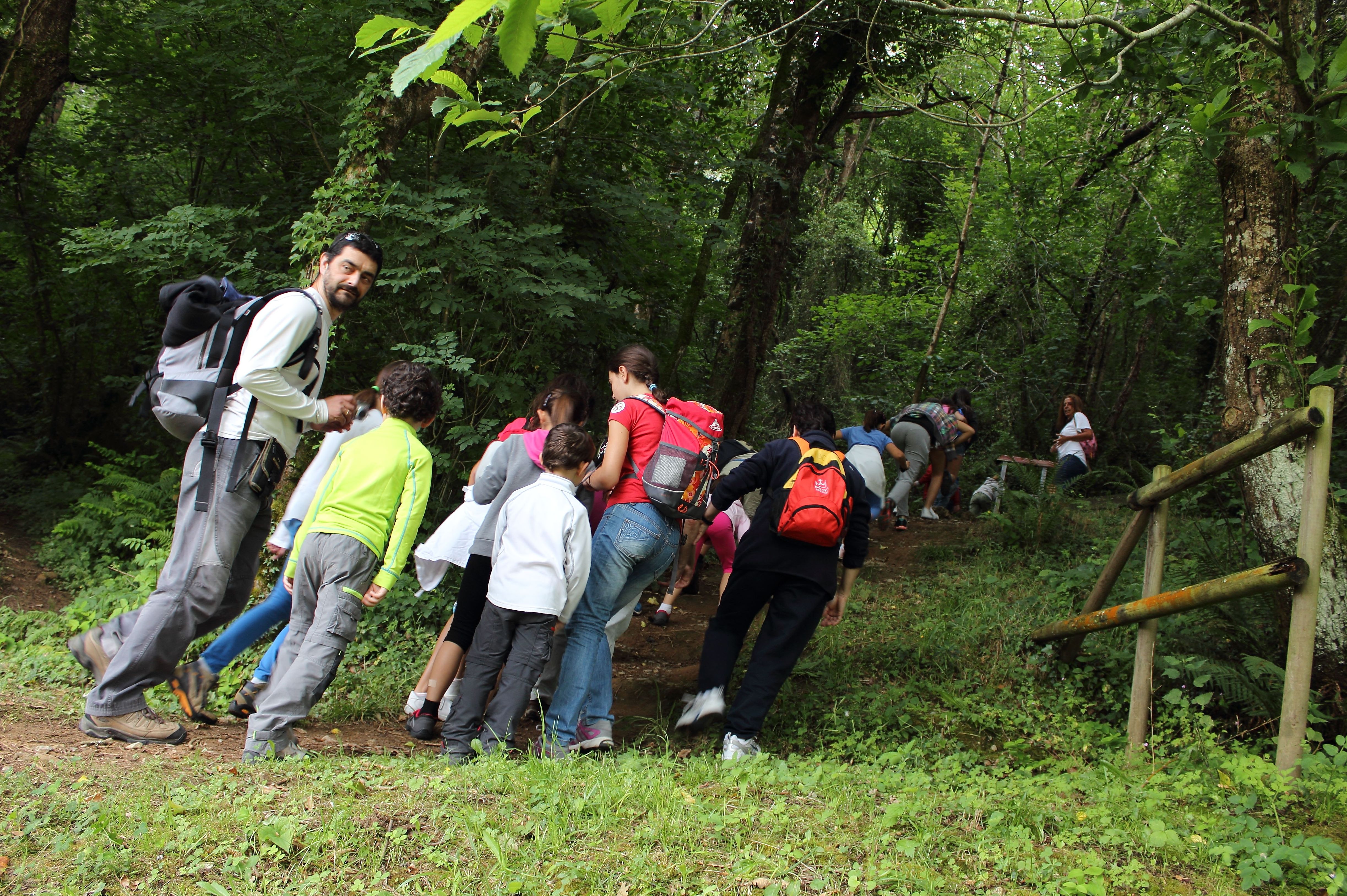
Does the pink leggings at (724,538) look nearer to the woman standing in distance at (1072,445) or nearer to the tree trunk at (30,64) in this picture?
the woman standing in distance at (1072,445)

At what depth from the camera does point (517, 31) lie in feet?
5.09

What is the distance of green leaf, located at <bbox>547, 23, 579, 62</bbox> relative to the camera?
7.53 feet

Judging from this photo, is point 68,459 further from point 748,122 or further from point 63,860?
point 748,122

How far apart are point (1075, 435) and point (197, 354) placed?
10.2 m

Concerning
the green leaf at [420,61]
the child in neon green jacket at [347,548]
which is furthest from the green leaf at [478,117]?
the child in neon green jacket at [347,548]

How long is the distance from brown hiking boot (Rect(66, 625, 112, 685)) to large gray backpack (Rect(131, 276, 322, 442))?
1067 millimetres

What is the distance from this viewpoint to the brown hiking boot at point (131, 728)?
3666mm

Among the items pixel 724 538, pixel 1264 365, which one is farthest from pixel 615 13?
pixel 724 538

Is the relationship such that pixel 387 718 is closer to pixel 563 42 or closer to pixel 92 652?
pixel 92 652

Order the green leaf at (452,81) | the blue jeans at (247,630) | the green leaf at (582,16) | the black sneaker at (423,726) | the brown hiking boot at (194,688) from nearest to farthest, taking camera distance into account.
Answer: the green leaf at (452,81) < the green leaf at (582,16) < the brown hiking boot at (194,688) < the blue jeans at (247,630) < the black sneaker at (423,726)

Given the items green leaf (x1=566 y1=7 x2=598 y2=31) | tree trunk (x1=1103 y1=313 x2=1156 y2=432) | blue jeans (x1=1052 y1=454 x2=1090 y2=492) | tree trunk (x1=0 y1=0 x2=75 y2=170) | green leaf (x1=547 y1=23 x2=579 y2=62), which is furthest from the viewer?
tree trunk (x1=1103 y1=313 x2=1156 y2=432)

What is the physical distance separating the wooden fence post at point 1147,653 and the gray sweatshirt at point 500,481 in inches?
129

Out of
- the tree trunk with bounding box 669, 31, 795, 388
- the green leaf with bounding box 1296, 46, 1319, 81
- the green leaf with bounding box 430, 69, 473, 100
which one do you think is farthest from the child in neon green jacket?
the tree trunk with bounding box 669, 31, 795, 388

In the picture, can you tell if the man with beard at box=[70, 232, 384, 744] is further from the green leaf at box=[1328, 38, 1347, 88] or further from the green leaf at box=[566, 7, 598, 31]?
the green leaf at box=[1328, 38, 1347, 88]
